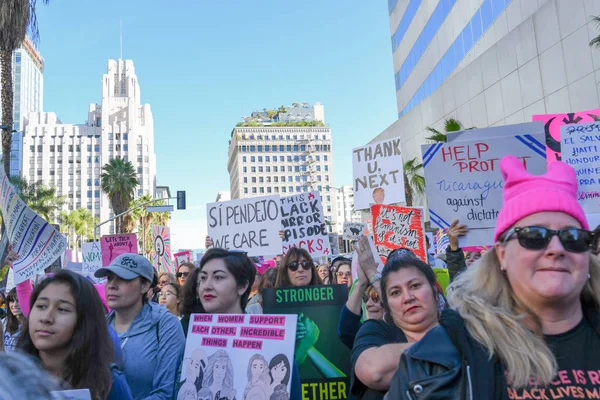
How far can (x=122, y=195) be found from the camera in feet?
153

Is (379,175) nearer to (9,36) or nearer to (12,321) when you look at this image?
(12,321)

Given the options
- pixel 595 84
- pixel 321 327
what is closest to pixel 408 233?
pixel 321 327

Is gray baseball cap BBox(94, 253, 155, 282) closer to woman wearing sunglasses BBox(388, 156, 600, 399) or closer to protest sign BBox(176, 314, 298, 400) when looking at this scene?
protest sign BBox(176, 314, 298, 400)

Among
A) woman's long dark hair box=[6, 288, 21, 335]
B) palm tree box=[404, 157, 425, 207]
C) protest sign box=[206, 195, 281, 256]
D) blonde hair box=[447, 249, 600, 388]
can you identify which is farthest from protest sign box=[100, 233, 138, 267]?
palm tree box=[404, 157, 425, 207]

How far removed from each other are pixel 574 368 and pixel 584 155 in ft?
15.7

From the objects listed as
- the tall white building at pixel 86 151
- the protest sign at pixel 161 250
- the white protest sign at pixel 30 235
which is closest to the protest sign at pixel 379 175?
the white protest sign at pixel 30 235

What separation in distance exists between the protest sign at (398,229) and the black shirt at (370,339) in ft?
13.7

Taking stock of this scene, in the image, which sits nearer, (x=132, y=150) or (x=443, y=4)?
(x=443, y=4)

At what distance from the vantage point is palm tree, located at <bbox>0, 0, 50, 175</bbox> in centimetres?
1622

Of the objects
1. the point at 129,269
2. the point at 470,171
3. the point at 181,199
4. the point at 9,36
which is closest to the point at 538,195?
the point at 129,269

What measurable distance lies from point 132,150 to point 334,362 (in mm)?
140240

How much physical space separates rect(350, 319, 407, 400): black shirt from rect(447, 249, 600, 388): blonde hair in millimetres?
873

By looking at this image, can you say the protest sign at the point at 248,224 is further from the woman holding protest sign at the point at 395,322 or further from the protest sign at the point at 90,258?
the protest sign at the point at 90,258

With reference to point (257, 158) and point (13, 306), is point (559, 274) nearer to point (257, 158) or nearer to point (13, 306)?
point (13, 306)
